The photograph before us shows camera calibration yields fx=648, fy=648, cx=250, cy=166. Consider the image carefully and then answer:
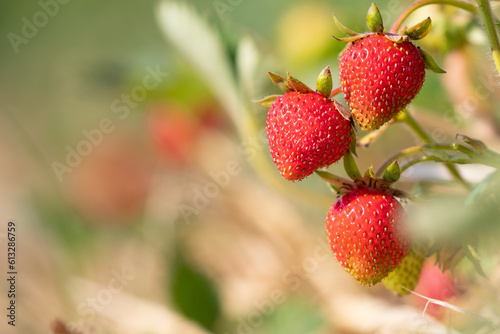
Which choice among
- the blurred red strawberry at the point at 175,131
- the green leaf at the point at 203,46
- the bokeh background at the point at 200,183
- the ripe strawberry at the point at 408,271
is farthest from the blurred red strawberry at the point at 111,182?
the ripe strawberry at the point at 408,271

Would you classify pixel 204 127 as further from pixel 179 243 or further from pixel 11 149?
pixel 11 149

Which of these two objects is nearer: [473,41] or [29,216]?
[473,41]

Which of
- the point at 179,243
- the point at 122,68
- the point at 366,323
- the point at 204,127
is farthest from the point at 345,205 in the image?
the point at 204,127

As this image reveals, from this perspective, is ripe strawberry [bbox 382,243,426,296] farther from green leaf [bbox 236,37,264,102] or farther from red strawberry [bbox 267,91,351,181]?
green leaf [bbox 236,37,264,102]

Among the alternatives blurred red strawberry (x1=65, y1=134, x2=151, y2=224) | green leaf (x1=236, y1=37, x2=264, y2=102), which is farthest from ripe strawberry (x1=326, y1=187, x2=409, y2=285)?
blurred red strawberry (x1=65, y1=134, x2=151, y2=224)

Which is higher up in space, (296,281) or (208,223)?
(208,223)

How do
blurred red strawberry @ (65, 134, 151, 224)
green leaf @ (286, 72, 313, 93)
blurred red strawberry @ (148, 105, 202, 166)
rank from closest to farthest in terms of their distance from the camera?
1. green leaf @ (286, 72, 313, 93)
2. blurred red strawberry @ (148, 105, 202, 166)
3. blurred red strawberry @ (65, 134, 151, 224)

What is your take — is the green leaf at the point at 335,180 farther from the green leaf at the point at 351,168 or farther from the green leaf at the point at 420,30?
the green leaf at the point at 420,30
